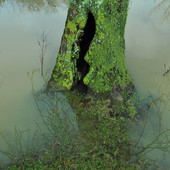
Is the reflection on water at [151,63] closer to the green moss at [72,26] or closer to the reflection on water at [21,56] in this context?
the green moss at [72,26]

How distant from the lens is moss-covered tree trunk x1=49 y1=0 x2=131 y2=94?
373 centimetres

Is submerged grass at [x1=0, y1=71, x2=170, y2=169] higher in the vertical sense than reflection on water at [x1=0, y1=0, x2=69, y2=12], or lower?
lower

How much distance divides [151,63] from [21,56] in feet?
13.8

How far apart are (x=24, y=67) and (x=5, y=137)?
99.3 inches

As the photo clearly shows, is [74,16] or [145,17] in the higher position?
[145,17]

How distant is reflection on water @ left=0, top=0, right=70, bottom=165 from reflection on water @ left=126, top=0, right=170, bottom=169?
232 centimetres

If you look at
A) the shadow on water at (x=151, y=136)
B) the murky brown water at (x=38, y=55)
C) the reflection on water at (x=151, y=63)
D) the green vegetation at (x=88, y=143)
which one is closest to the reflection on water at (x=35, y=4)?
the murky brown water at (x=38, y=55)

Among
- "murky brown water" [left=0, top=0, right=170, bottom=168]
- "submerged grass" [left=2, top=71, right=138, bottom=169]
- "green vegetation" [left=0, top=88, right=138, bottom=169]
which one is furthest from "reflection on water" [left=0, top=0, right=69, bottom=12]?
"green vegetation" [left=0, top=88, right=138, bottom=169]

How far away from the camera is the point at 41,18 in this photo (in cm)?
899

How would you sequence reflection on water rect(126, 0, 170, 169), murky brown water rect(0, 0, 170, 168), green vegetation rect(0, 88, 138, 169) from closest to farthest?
green vegetation rect(0, 88, 138, 169), reflection on water rect(126, 0, 170, 169), murky brown water rect(0, 0, 170, 168)

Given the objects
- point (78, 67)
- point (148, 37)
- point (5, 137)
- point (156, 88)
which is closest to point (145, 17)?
point (148, 37)

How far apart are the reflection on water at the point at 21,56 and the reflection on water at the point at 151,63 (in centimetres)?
232

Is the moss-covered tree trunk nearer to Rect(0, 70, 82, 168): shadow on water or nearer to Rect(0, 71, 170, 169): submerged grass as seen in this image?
Rect(0, 71, 170, 169): submerged grass

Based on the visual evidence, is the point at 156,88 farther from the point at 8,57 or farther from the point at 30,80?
the point at 8,57
